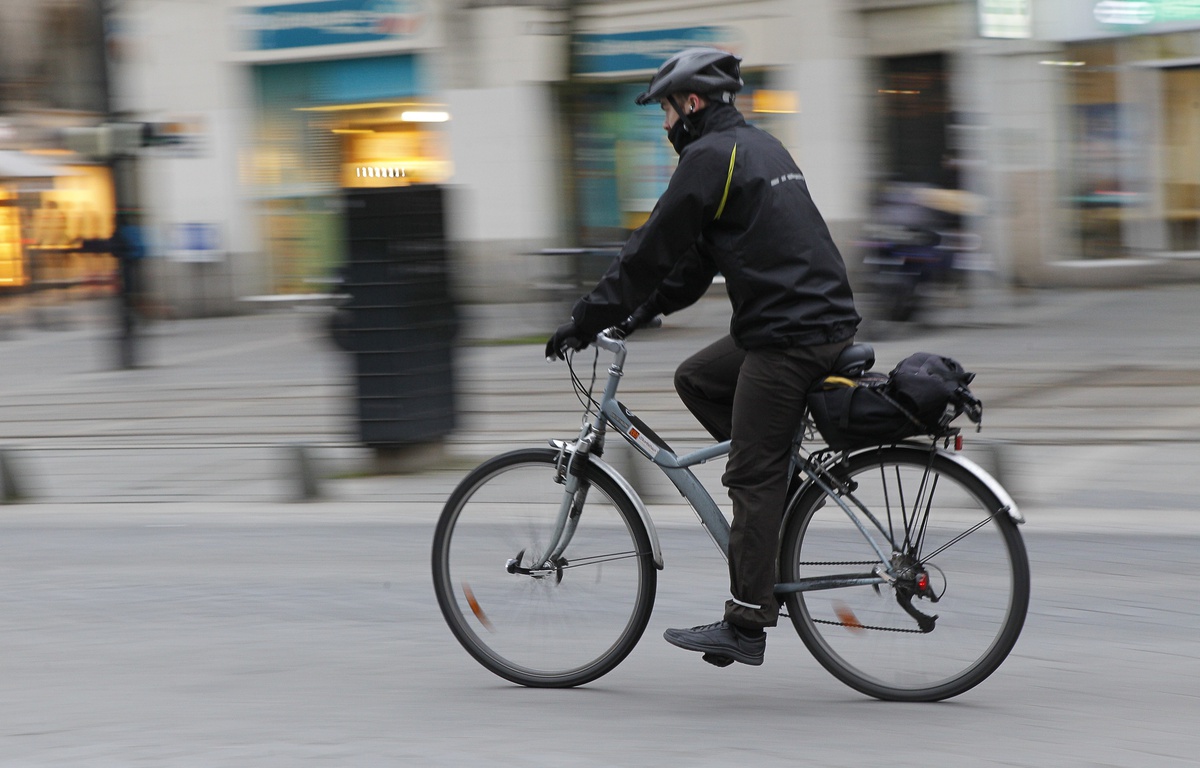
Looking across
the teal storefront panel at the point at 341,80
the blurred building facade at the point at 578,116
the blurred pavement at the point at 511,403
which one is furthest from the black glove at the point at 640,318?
the teal storefront panel at the point at 341,80

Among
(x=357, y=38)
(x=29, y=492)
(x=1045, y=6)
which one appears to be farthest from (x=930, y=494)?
(x=357, y=38)

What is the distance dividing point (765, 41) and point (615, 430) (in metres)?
14.7

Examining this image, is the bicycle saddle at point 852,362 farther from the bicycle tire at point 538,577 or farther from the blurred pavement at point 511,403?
the blurred pavement at point 511,403

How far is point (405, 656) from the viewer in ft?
15.6

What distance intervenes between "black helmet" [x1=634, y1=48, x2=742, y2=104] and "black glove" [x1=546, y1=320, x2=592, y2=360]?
0.66m

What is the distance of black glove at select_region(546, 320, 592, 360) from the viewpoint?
4.07 meters

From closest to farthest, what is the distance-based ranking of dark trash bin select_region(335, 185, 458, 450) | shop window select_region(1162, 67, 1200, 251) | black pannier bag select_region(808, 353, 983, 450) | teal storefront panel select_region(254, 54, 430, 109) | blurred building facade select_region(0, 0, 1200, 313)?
black pannier bag select_region(808, 353, 983, 450) < dark trash bin select_region(335, 185, 458, 450) < blurred building facade select_region(0, 0, 1200, 313) < shop window select_region(1162, 67, 1200, 251) < teal storefront panel select_region(254, 54, 430, 109)

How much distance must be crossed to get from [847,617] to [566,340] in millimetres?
1120

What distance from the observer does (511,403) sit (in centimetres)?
1042

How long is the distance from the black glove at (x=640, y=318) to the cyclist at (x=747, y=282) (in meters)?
0.19

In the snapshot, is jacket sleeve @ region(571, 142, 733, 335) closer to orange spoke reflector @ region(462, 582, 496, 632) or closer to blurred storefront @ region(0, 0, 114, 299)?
orange spoke reflector @ region(462, 582, 496, 632)

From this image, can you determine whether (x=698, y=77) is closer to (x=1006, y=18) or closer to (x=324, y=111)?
(x=1006, y=18)

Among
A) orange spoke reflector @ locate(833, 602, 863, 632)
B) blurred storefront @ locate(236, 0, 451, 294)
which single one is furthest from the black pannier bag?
blurred storefront @ locate(236, 0, 451, 294)

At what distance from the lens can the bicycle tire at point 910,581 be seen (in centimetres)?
389
